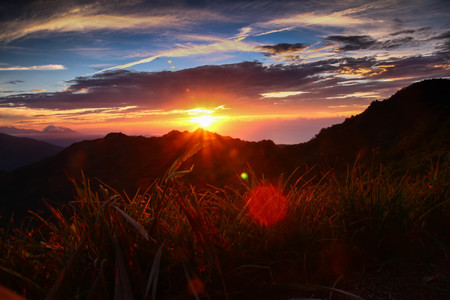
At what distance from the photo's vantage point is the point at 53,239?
2.50 meters

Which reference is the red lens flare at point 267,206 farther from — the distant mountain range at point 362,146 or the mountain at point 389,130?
the mountain at point 389,130

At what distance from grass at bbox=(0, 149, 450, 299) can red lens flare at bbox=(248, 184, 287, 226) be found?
13 mm

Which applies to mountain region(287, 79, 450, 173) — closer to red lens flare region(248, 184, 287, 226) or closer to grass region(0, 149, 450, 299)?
grass region(0, 149, 450, 299)

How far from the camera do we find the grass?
184cm

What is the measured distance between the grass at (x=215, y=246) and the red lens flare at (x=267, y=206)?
0.04 feet

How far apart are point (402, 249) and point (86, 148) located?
4260 cm

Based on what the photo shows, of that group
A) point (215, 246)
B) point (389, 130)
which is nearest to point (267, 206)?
point (215, 246)

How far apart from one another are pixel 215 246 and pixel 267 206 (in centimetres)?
57

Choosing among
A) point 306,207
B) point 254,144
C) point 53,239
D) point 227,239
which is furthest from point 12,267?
point 254,144

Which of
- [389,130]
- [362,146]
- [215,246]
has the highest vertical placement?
[389,130]

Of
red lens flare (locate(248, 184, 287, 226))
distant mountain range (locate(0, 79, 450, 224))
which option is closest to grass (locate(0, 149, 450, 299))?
red lens flare (locate(248, 184, 287, 226))

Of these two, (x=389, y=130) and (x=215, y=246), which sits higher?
(x=389, y=130)

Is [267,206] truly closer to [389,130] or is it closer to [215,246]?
[215,246]

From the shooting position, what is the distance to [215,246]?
2078 millimetres
